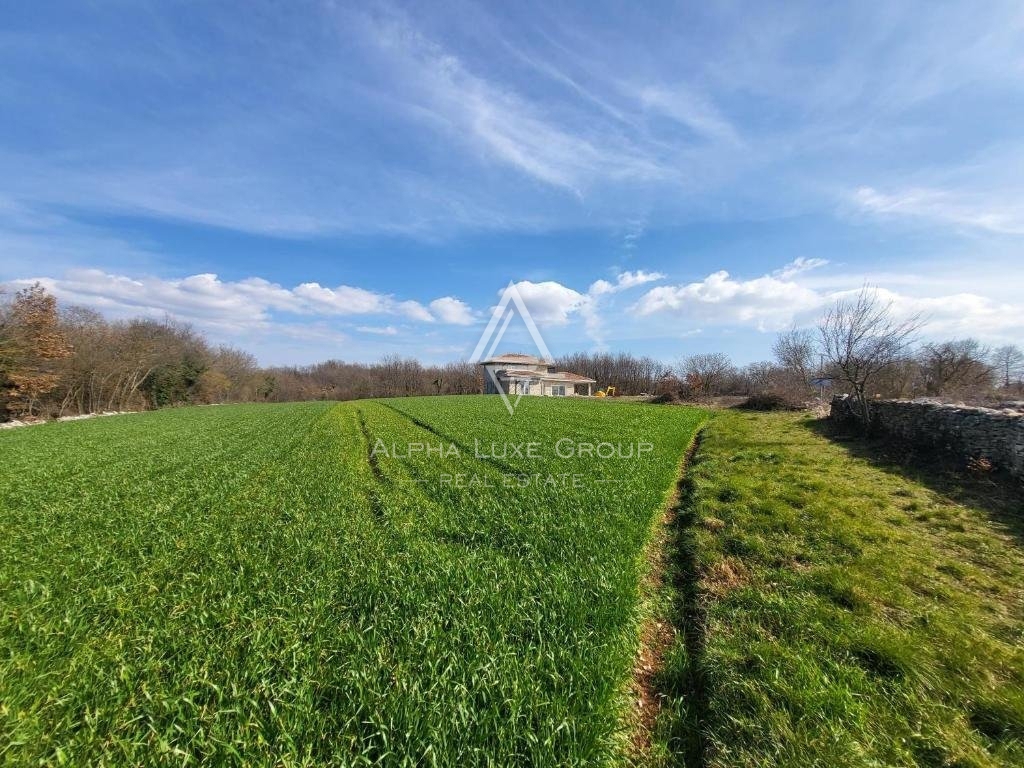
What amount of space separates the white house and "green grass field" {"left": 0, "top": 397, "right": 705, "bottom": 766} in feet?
175

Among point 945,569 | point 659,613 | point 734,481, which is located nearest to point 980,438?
point 734,481

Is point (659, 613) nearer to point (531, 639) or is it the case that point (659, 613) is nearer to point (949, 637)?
point (531, 639)

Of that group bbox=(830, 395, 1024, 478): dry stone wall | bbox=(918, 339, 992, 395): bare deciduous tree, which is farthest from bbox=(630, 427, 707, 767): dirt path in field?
bbox=(918, 339, 992, 395): bare deciduous tree

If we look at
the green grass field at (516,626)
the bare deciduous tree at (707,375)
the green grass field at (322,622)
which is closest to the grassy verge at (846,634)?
the green grass field at (516,626)

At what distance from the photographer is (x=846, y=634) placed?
396cm

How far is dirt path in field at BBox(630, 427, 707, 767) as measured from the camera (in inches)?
126

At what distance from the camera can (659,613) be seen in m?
4.79

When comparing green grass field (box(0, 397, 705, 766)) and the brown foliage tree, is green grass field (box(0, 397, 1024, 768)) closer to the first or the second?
green grass field (box(0, 397, 705, 766))

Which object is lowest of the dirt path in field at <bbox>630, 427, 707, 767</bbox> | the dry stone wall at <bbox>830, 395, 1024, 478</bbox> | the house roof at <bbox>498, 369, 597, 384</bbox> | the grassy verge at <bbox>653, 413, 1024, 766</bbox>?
the dirt path in field at <bbox>630, 427, 707, 767</bbox>

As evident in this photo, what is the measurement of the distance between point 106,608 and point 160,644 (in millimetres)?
1346

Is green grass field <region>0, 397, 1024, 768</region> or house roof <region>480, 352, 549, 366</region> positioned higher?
house roof <region>480, 352, 549, 366</region>

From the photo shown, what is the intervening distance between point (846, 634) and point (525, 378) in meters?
58.9

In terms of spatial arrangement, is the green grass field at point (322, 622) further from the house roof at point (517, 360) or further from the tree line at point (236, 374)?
the house roof at point (517, 360)

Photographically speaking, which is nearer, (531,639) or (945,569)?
(531,639)
